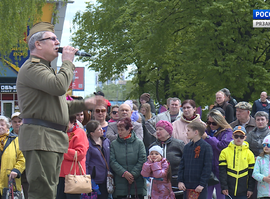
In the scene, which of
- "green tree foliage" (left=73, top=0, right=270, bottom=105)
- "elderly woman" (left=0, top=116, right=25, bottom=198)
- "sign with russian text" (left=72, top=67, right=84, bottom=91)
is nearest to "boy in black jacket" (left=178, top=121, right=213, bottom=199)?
"elderly woman" (left=0, top=116, right=25, bottom=198)

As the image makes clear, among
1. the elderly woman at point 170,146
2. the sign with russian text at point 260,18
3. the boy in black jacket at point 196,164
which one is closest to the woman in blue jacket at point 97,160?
the elderly woman at point 170,146

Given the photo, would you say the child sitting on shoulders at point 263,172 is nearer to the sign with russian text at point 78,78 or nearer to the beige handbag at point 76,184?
the beige handbag at point 76,184

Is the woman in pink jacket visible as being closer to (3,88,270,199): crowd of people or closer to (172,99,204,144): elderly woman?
(3,88,270,199): crowd of people

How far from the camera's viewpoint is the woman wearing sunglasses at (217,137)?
7195 millimetres

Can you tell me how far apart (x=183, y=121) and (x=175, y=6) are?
12.7m

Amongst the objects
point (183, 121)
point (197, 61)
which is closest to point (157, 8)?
point (197, 61)

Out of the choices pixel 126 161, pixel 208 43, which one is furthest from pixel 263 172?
pixel 208 43

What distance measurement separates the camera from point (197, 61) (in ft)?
59.5

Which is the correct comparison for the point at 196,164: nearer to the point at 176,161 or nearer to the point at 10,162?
the point at 176,161

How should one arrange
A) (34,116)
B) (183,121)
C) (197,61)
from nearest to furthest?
(34,116), (183,121), (197,61)

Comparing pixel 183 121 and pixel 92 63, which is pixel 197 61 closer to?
pixel 183 121

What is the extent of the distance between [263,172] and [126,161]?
2.23m

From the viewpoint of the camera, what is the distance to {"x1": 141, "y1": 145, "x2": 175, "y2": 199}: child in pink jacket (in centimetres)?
667

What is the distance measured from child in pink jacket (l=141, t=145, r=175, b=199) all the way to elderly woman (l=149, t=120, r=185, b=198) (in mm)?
273
